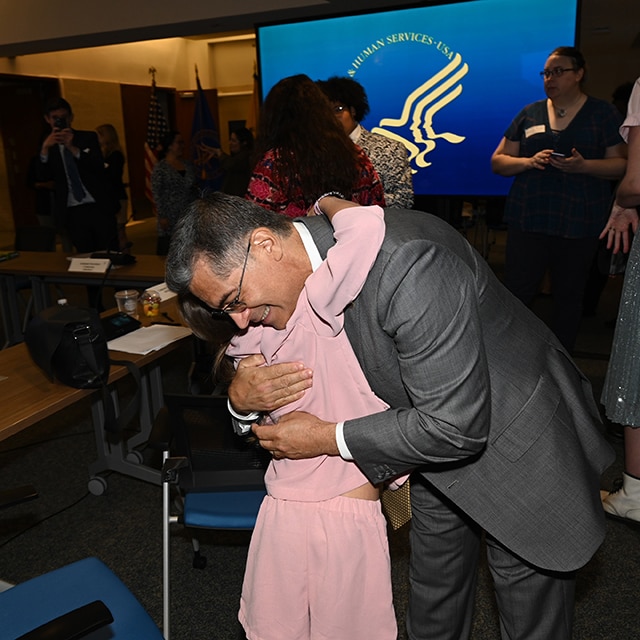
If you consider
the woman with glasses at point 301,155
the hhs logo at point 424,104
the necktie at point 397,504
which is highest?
the hhs logo at point 424,104

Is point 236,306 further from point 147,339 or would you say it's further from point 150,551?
point 150,551

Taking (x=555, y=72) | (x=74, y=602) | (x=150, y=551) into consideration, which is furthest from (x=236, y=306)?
(x=555, y=72)

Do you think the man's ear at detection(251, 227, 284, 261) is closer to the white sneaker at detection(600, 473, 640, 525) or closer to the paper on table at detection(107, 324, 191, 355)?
the paper on table at detection(107, 324, 191, 355)

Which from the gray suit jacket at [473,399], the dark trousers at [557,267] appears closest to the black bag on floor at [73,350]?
the gray suit jacket at [473,399]

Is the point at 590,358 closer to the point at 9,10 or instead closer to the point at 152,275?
the point at 152,275

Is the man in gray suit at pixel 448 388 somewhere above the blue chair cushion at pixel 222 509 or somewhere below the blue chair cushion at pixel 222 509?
above

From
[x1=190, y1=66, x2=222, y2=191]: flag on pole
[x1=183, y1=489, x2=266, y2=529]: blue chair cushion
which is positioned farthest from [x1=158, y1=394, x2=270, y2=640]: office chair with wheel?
[x1=190, y1=66, x2=222, y2=191]: flag on pole

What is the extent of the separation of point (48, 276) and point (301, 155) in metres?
2.25

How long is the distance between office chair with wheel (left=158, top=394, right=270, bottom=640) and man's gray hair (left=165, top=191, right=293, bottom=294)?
68 cm

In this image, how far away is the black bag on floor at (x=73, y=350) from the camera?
1.94 meters

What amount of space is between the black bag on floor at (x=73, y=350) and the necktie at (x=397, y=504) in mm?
1064

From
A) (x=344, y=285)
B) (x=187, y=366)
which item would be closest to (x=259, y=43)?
(x=187, y=366)

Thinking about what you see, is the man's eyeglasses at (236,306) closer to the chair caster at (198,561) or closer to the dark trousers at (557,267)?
the chair caster at (198,561)

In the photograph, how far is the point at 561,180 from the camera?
119 inches
